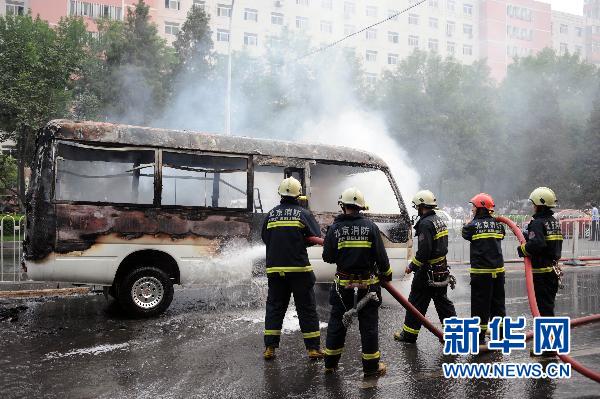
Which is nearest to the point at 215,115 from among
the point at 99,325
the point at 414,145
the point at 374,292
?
the point at 414,145

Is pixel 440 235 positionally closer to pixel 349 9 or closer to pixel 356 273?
pixel 356 273

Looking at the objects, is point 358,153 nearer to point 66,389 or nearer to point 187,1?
point 66,389

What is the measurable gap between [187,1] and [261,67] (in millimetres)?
27612

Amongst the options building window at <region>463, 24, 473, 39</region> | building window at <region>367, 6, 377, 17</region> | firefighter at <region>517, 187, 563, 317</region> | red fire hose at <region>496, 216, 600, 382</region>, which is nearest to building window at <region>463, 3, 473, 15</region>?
building window at <region>463, 24, 473, 39</region>

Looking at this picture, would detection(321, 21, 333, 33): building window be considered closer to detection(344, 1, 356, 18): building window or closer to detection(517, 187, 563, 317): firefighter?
detection(344, 1, 356, 18): building window

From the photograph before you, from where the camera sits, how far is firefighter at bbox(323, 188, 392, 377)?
194 inches

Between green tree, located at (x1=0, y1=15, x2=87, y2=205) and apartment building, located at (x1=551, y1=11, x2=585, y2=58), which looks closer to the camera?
green tree, located at (x1=0, y1=15, x2=87, y2=205)

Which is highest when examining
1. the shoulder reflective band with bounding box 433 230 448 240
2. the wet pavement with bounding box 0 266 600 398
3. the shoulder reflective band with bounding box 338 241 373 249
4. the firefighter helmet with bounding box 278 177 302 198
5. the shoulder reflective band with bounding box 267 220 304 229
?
the firefighter helmet with bounding box 278 177 302 198

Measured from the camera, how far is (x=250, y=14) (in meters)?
53.2

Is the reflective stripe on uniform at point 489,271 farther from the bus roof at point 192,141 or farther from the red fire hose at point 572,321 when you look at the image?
the bus roof at point 192,141

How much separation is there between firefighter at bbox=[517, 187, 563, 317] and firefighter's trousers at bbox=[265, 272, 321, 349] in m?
2.38

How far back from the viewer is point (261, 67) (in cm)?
2753

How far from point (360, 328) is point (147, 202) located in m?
3.93

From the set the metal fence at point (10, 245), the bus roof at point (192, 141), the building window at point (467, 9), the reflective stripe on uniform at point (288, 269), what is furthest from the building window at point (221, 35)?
the reflective stripe on uniform at point (288, 269)
